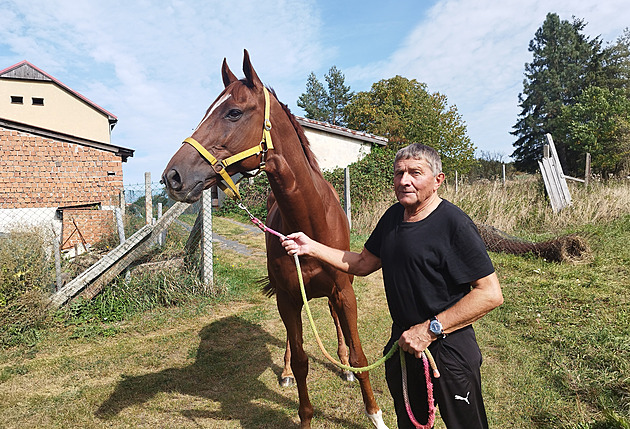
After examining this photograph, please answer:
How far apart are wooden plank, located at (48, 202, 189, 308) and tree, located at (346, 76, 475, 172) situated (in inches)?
737

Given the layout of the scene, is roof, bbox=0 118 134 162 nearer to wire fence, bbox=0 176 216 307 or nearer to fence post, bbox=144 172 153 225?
wire fence, bbox=0 176 216 307

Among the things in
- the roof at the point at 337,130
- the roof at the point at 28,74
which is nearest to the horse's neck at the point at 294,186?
the roof at the point at 337,130

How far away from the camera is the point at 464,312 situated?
5.13 feet

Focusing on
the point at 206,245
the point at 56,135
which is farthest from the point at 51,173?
the point at 206,245

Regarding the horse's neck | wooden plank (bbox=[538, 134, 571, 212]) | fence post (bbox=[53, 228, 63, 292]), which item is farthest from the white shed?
the horse's neck

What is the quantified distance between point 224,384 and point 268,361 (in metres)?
0.63

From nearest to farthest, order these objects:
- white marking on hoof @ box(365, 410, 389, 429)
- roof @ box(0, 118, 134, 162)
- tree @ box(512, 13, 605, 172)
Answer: white marking on hoof @ box(365, 410, 389, 429) → roof @ box(0, 118, 134, 162) → tree @ box(512, 13, 605, 172)

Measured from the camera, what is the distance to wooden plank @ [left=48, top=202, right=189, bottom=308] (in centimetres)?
483

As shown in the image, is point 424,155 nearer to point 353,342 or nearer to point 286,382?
point 353,342

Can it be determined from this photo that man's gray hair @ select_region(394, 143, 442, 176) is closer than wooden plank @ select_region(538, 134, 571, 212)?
Yes

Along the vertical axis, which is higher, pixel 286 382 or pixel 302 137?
pixel 302 137

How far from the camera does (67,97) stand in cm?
2242

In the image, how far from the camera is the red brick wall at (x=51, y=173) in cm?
1013

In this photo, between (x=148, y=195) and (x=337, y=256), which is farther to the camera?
(x=148, y=195)
